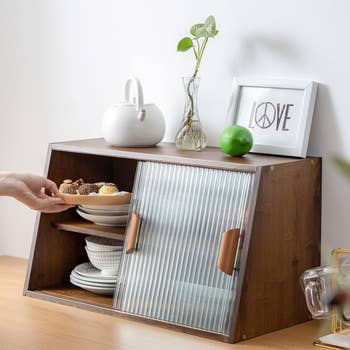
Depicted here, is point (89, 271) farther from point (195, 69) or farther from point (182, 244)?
point (195, 69)

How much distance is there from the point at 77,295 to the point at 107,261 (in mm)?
121

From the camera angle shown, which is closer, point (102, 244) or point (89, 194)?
point (89, 194)

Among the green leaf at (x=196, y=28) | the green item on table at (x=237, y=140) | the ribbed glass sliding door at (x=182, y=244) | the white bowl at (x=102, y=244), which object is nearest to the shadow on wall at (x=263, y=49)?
the green leaf at (x=196, y=28)

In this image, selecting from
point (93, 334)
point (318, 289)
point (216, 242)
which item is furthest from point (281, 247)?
point (93, 334)

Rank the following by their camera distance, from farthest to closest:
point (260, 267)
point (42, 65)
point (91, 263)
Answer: point (42, 65)
point (91, 263)
point (260, 267)

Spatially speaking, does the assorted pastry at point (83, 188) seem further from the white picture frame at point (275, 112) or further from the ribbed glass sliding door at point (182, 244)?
the white picture frame at point (275, 112)

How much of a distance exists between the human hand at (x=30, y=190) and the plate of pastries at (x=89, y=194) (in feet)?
0.10

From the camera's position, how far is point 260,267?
69.6 inches

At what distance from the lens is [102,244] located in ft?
6.97

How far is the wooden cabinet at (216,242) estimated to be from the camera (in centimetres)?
175

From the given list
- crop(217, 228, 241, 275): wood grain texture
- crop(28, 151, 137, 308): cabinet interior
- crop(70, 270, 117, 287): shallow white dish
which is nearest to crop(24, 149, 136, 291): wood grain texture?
crop(28, 151, 137, 308): cabinet interior

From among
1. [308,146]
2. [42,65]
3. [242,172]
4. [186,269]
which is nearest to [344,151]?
[308,146]

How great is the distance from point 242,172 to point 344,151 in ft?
0.97

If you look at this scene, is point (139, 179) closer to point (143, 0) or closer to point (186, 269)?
point (186, 269)
